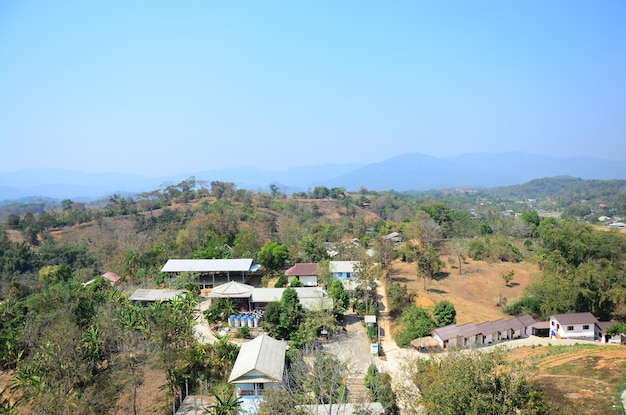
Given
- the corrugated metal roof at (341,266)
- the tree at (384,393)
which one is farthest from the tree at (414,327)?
the corrugated metal roof at (341,266)

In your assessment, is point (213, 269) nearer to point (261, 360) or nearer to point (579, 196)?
point (261, 360)

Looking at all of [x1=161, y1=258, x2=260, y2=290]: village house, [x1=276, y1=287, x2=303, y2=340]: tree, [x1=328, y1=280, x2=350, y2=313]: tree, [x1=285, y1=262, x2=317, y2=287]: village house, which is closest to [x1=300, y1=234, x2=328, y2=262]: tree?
[x1=285, y1=262, x2=317, y2=287]: village house

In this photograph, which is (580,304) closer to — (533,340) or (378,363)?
(533,340)

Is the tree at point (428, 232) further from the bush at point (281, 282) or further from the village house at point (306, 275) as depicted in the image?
the bush at point (281, 282)

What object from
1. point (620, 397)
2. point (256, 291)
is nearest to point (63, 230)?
point (256, 291)

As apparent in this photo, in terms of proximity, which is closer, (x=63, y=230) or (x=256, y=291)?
(x=256, y=291)

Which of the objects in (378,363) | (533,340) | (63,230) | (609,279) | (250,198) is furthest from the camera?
(250,198)
